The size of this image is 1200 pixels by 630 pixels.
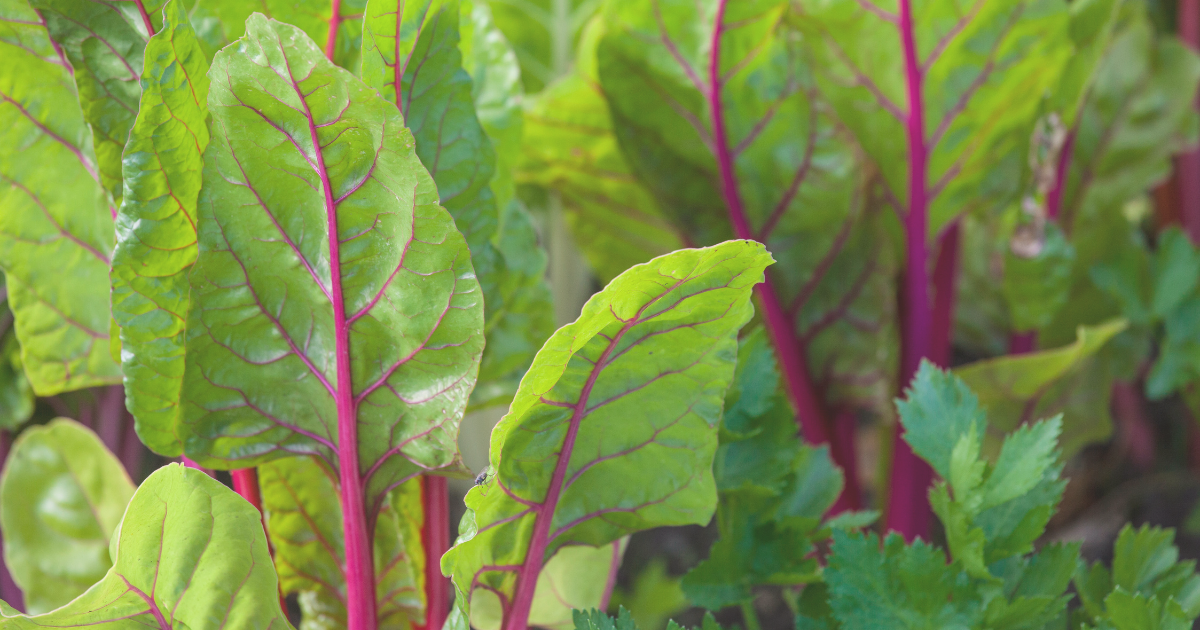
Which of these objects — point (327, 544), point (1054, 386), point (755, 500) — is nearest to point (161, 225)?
point (327, 544)

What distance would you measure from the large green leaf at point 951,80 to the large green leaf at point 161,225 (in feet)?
1.67

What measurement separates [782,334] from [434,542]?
429mm

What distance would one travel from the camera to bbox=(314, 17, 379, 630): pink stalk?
450mm

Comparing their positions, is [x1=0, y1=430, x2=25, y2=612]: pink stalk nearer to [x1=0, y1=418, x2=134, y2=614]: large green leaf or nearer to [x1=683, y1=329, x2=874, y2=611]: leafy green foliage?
[x1=0, y1=418, x2=134, y2=614]: large green leaf

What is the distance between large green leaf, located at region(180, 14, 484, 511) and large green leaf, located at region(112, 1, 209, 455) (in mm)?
16

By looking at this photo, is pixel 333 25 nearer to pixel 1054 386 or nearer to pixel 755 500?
pixel 755 500

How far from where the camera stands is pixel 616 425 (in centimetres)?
47

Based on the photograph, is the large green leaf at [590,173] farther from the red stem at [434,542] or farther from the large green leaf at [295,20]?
the red stem at [434,542]

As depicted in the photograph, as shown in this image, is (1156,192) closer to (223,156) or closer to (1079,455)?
(1079,455)

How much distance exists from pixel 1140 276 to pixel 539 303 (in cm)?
65

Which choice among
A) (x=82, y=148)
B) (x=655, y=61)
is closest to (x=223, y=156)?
(x=82, y=148)

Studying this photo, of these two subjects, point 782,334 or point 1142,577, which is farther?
point 782,334

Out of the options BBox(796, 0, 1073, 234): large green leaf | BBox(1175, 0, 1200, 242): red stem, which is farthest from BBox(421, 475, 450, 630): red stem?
BBox(1175, 0, 1200, 242): red stem

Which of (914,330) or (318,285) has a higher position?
(318,285)
